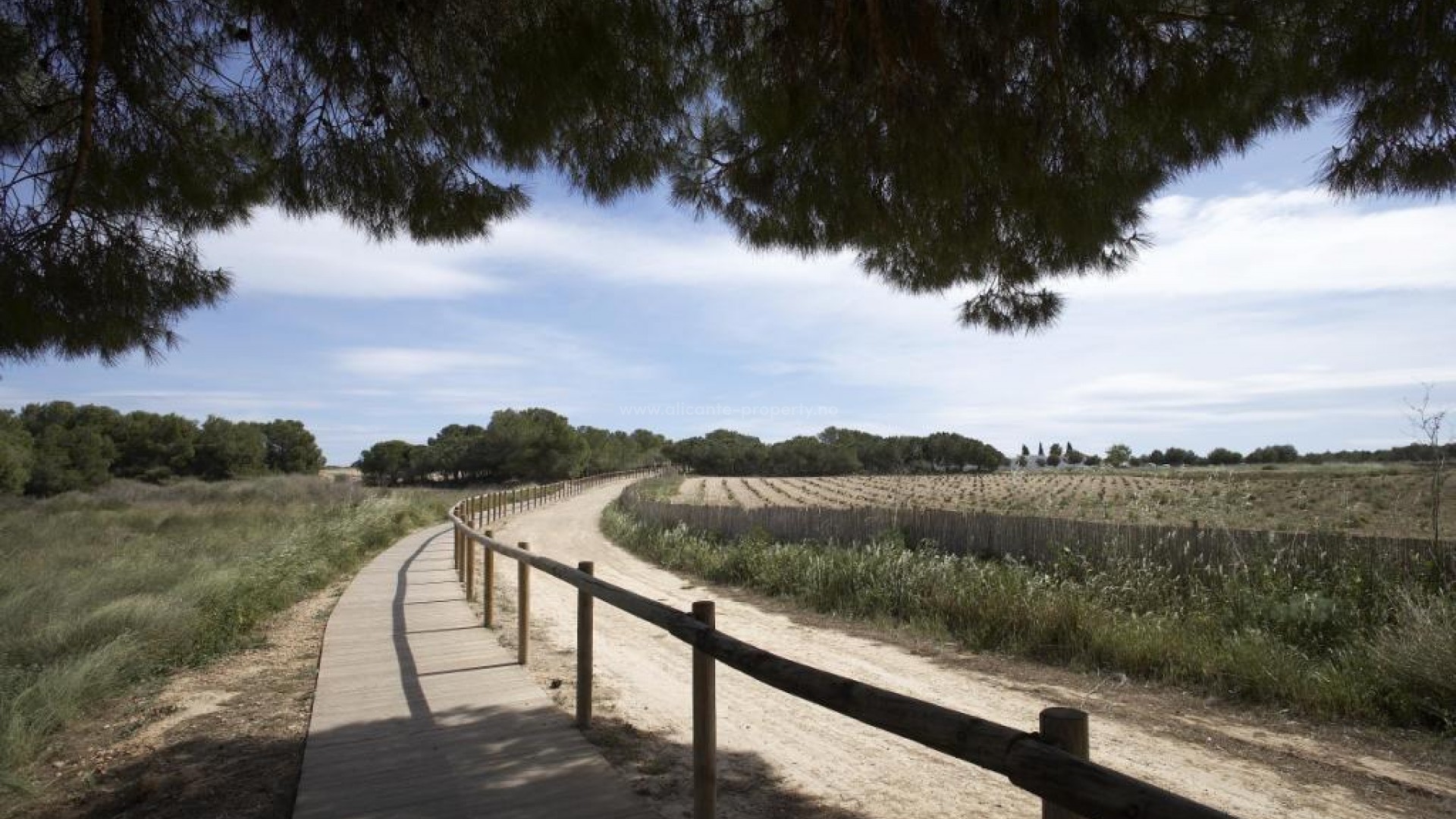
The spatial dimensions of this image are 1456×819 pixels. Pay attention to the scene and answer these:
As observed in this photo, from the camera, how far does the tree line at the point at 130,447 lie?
144 ft

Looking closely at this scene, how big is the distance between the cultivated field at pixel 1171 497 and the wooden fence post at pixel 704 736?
845 cm

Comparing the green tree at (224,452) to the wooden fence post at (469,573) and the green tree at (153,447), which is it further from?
the wooden fence post at (469,573)

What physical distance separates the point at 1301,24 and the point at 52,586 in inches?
426

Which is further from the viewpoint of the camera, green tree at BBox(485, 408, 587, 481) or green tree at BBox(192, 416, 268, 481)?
green tree at BBox(485, 408, 587, 481)

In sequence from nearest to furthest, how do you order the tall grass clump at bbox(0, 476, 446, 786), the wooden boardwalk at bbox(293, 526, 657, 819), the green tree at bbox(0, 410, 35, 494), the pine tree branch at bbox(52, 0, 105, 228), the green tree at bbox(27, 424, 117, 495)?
the wooden boardwalk at bbox(293, 526, 657, 819), the pine tree branch at bbox(52, 0, 105, 228), the tall grass clump at bbox(0, 476, 446, 786), the green tree at bbox(0, 410, 35, 494), the green tree at bbox(27, 424, 117, 495)

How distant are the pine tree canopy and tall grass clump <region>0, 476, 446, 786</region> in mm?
2359

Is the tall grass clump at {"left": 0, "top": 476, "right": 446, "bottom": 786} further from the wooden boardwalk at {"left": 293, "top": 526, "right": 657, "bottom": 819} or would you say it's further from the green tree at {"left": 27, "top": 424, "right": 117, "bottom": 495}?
the green tree at {"left": 27, "top": 424, "right": 117, "bottom": 495}

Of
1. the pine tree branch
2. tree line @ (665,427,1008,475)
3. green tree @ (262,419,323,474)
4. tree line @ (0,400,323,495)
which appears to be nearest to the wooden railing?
the pine tree branch

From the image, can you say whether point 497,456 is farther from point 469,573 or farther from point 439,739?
point 439,739

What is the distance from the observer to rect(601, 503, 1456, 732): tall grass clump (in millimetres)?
6246

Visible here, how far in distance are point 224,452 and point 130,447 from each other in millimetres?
5629

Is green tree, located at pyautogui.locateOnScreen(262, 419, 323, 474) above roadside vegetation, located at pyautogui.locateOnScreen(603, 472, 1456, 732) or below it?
above

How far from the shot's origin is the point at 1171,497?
1192 inches

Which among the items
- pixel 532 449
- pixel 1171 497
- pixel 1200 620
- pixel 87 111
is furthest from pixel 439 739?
pixel 532 449
